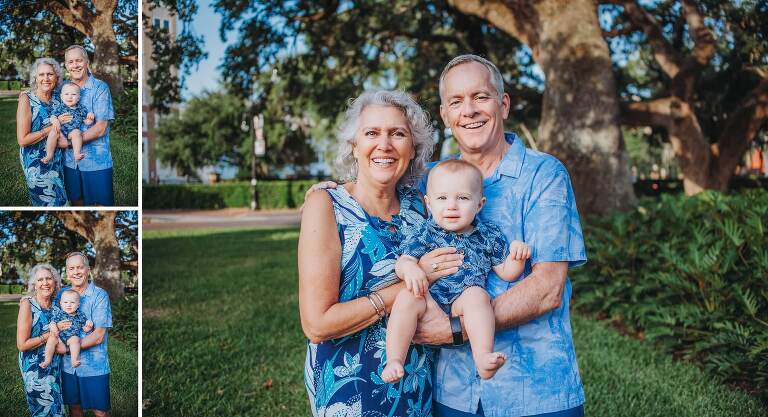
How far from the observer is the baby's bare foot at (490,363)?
2.08 m

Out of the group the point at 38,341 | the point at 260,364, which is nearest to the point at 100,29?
the point at 38,341

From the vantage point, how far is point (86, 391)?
3.01 m

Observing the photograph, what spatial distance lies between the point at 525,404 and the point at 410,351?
0.47m

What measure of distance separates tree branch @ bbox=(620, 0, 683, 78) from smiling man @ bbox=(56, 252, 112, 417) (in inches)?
493

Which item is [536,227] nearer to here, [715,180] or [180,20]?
[180,20]

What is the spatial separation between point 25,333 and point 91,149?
94 centimetres

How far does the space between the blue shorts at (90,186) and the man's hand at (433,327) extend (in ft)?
5.99

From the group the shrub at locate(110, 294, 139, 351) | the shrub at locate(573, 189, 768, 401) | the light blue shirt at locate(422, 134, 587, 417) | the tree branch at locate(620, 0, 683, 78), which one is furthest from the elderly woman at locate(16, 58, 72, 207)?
the tree branch at locate(620, 0, 683, 78)

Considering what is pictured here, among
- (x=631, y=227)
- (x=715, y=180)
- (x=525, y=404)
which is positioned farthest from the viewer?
(x=715, y=180)

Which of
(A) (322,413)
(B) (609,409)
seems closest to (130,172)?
(A) (322,413)

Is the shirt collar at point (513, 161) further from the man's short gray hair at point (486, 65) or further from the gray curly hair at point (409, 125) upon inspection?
the gray curly hair at point (409, 125)

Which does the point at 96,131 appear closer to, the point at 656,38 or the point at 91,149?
the point at 91,149

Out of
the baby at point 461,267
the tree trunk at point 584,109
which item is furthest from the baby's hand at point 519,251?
the tree trunk at point 584,109

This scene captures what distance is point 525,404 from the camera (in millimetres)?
2236
